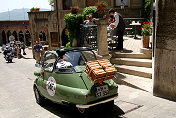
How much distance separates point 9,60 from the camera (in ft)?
72.5

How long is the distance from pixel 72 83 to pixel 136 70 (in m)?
4.17

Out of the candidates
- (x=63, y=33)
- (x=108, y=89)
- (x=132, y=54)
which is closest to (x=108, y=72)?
(x=108, y=89)

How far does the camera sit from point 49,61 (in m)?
6.79

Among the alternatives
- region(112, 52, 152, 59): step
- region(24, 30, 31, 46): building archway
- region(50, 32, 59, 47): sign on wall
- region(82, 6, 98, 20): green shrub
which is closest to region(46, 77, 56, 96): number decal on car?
region(112, 52, 152, 59): step

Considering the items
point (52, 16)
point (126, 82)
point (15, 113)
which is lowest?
point (15, 113)

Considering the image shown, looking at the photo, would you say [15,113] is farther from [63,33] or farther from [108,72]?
[63,33]

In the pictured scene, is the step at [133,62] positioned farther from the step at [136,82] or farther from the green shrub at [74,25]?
the green shrub at [74,25]

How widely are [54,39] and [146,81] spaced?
1426 cm

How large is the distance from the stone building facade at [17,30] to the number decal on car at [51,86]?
38655 mm

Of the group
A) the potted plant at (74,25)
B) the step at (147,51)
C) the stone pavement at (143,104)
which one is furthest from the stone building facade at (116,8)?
the stone pavement at (143,104)

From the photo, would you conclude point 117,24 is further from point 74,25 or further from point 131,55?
point 74,25

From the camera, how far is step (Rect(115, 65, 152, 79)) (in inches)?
326

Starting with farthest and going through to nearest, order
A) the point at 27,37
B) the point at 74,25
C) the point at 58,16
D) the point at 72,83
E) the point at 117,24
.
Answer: the point at 27,37 < the point at 58,16 < the point at 74,25 < the point at 117,24 < the point at 72,83

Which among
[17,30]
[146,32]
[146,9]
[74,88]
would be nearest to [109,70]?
[74,88]
